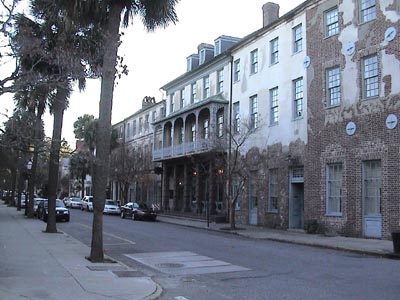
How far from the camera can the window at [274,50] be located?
2848 cm

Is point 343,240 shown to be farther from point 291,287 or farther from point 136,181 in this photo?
point 136,181

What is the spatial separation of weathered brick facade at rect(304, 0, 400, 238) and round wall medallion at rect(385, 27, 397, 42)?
15 centimetres

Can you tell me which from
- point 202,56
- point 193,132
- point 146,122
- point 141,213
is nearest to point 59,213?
point 141,213

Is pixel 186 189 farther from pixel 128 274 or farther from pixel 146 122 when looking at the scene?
pixel 128 274

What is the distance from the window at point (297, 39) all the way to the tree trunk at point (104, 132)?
1449 cm

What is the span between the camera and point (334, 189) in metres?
23.0

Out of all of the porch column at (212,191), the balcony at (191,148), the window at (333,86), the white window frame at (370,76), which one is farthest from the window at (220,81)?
the white window frame at (370,76)

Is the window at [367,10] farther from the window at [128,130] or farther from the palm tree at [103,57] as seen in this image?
the window at [128,130]

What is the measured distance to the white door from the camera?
2042 cm

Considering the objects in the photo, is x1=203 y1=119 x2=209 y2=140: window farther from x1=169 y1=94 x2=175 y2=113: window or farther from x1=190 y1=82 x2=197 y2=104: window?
x1=169 y1=94 x2=175 y2=113: window

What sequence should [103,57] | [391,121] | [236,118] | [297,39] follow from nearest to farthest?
1. [103,57]
2. [391,121]
3. [297,39]
4. [236,118]

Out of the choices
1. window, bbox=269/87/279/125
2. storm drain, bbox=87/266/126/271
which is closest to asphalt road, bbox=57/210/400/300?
storm drain, bbox=87/266/126/271

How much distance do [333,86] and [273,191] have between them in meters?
7.58

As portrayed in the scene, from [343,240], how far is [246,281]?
10.6 m
